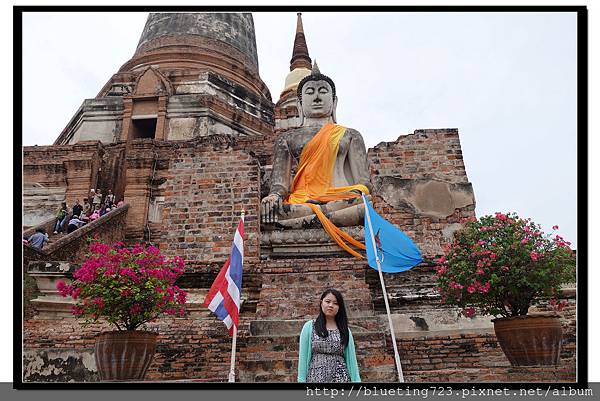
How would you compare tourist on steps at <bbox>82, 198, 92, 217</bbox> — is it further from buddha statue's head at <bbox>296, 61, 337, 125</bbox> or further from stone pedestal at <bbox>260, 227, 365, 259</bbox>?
stone pedestal at <bbox>260, 227, 365, 259</bbox>

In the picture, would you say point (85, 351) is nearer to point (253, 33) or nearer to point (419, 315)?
point (419, 315)

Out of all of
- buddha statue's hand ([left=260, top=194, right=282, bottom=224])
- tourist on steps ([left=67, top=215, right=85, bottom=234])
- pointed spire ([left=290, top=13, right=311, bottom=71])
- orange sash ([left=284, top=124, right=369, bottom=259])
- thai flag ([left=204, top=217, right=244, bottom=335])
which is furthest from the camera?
pointed spire ([left=290, top=13, right=311, bottom=71])

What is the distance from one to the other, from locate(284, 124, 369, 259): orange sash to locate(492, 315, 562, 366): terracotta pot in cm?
285

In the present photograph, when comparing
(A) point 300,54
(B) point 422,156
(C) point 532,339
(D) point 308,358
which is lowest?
(C) point 532,339

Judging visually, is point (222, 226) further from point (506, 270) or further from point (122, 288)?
point (506, 270)

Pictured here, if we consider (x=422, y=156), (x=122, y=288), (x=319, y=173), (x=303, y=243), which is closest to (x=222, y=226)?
(x=319, y=173)

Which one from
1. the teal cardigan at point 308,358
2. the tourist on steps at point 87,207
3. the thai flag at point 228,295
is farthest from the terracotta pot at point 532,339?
the tourist on steps at point 87,207

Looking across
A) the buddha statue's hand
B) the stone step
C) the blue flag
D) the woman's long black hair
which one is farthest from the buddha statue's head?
the woman's long black hair

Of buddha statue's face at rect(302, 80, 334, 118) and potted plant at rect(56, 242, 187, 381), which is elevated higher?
buddha statue's face at rect(302, 80, 334, 118)

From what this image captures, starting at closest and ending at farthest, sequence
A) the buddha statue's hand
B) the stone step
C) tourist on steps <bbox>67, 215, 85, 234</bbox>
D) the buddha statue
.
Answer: the stone step
the buddha statue
the buddha statue's hand
tourist on steps <bbox>67, 215, 85, 234</bbox>

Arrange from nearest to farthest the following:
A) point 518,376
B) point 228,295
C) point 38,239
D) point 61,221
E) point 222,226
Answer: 1. point 518,376
2. point 228,295
3. point 222,226
4. point 38,239
5. point 61,221

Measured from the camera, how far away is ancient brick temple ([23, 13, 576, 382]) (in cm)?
495

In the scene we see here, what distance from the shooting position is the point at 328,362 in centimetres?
319

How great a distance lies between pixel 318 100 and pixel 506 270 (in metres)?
4.24
